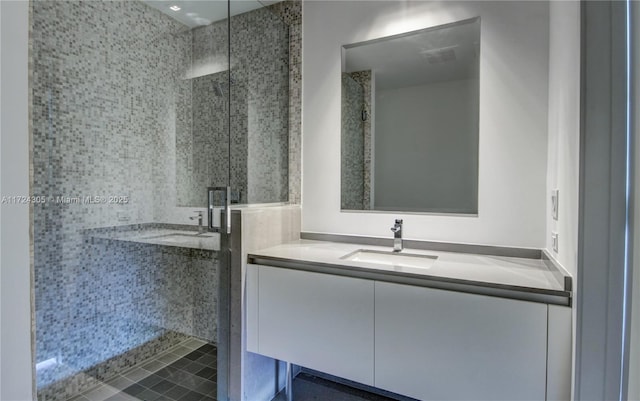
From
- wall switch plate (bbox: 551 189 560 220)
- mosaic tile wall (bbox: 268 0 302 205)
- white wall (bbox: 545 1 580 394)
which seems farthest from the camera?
mosaic tile wall (bbox: 268 0 302 205)

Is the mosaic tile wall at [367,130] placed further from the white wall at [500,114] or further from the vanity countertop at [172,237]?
the vanity countertop at [172,237]

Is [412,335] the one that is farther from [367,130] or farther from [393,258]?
[367,130]

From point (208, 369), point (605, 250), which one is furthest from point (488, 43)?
point (208, 369)

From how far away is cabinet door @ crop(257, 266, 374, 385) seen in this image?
4.73ft

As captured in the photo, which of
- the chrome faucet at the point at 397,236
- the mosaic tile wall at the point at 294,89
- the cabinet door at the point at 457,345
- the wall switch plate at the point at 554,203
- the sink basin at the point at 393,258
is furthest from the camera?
the mosaic tile wall at the point at 294,89

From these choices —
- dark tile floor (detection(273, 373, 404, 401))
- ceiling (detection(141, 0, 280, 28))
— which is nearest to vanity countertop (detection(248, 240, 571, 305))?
dark tile floor (detection(273, 373, 404, 401))

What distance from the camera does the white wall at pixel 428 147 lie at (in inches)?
70.1

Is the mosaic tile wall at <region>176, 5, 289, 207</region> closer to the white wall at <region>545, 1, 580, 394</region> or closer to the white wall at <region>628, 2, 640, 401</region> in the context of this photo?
the white wall at <region>545, 1, 580, 394</region>

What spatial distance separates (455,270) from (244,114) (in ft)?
5.48

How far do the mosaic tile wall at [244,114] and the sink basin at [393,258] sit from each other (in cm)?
75

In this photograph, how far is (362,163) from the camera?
211 cm

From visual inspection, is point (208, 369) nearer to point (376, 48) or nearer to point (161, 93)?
point (161, 93)

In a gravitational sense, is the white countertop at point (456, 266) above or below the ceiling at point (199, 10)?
below

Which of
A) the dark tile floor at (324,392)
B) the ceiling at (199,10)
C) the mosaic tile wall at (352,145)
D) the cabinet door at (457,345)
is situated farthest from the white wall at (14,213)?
the mosaic tile wall at (352,145)
